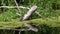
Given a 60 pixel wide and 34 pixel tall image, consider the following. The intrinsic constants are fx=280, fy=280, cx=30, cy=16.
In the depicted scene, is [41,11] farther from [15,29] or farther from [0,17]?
[15,29]

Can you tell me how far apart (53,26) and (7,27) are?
4.97ft

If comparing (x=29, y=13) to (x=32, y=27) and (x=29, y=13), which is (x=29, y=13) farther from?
(x=32, y=27)


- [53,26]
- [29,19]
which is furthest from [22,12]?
[53,26]

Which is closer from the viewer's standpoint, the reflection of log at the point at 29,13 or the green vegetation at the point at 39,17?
the green vegetation at the point at 39,17

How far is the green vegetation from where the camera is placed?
8953mm

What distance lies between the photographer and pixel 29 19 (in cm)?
1011

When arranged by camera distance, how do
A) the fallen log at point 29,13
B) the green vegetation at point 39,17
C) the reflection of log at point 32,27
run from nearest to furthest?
1. the reflection of log at point 32,27
2. the green vegetation at point 39,17
3. the fallen log at point 29,13

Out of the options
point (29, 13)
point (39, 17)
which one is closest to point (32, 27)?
point (29, 13)

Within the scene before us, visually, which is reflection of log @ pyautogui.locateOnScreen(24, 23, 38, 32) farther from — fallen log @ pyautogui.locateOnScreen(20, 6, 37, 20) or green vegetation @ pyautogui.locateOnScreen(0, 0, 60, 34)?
fallen log @ pyautogui.locateOnScreen(20, 6, 37, 20)

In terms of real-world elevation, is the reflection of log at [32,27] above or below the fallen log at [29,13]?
below

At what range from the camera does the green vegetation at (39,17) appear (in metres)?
8.95

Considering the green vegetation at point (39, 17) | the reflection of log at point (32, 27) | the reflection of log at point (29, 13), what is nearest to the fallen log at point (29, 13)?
the reflection of log at point (29, 13)

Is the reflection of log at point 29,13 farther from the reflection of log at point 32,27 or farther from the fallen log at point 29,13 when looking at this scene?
the reflection of log at point 32,27

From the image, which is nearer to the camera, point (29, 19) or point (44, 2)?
point (29, 19)
